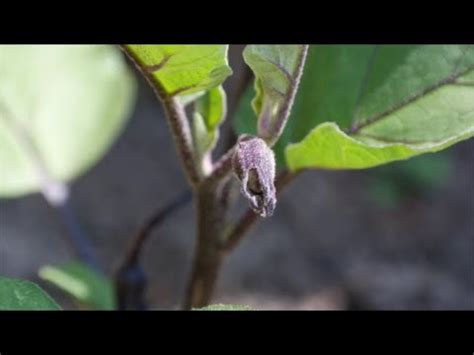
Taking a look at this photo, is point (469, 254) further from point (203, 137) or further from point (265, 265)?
point (203, 137)

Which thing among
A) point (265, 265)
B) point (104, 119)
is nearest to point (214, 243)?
point (104, 119)

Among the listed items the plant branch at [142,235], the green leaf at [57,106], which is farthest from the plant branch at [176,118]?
the green leaf at [57,106]

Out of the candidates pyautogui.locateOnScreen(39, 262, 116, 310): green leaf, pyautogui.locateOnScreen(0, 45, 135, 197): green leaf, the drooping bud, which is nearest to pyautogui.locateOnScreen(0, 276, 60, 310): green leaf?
the drooping bud

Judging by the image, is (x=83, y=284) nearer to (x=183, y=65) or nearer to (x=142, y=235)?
(x=142, y=235)

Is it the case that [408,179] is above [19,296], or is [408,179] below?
below

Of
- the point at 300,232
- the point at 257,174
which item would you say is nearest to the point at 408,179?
the point at 300,232

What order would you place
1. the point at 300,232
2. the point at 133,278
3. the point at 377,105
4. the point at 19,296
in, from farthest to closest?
the point at 300,232, the point at 133,278, the point at 377,105, the point at 19,296
